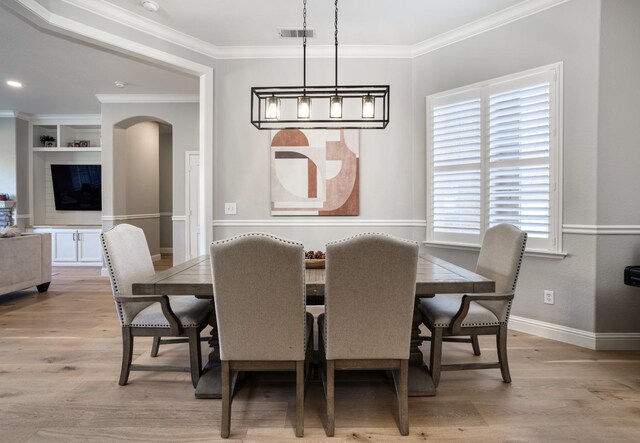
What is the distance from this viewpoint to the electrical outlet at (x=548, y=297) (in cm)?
310

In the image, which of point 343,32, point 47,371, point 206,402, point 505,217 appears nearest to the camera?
point 206,402

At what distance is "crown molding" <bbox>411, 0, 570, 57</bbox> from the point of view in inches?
123

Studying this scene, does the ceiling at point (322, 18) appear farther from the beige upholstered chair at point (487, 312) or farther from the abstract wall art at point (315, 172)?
the beige upholstered chair at point (487, 312)

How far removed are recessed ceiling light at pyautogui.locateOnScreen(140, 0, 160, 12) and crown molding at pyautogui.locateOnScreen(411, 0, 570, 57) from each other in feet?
8.59

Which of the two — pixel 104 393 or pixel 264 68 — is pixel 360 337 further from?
pixel 264 68

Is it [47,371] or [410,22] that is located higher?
[410,22]

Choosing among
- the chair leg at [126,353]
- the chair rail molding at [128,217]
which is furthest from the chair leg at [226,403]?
the chair rail molding at [128,217]

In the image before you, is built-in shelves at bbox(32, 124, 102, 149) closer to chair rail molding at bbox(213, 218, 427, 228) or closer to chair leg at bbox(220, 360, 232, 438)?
chair rail molding at bbox(213, 218, 427, 228)

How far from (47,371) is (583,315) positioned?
13.6 ft

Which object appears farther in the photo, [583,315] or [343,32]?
[343,32]

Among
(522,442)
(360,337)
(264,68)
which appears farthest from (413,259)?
(264,68)

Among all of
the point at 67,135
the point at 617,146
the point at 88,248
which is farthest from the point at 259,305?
the point at 67,135

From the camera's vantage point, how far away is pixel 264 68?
4.03 m

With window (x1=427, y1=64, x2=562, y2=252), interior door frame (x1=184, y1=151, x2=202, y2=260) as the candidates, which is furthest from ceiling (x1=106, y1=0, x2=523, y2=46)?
interior door frame (x1=184, y1=151, x2=202, y2=260)
